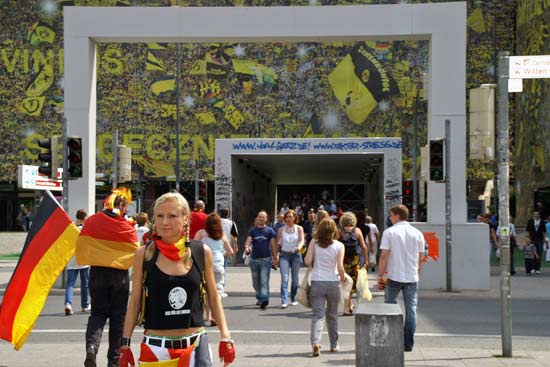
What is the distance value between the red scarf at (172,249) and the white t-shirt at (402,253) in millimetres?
5488

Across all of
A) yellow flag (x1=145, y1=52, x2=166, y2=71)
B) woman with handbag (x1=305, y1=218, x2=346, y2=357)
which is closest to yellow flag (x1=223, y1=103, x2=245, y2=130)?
yellow flag (x1=145, y1=52, x2=166, y2=71)

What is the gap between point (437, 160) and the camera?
59.3 feet

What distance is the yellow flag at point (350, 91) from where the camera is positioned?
60.7 m

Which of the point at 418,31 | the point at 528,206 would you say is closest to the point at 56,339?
the point at 418,31

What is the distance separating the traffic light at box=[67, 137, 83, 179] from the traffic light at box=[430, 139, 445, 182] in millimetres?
6932

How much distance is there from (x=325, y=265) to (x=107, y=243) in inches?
107

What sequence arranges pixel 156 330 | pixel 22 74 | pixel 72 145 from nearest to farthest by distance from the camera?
pixel 156 330 → pixel 72 145 → pixel 22 74

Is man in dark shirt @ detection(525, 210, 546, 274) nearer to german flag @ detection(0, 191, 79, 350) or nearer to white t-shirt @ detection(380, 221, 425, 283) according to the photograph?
white t-shirt @ detection(380, 221, 425, 283)

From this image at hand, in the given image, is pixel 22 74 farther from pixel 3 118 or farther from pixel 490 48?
pixel 490 48

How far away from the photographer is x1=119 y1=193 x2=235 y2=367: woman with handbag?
500 cm

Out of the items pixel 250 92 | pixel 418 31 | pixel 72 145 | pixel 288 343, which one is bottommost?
pixel 288 343

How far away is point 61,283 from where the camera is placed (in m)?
19.0

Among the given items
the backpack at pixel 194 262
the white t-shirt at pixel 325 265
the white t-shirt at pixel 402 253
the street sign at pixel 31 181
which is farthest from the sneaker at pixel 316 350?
the street sign at pixel 31 181

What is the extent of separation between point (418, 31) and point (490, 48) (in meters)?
43.4
